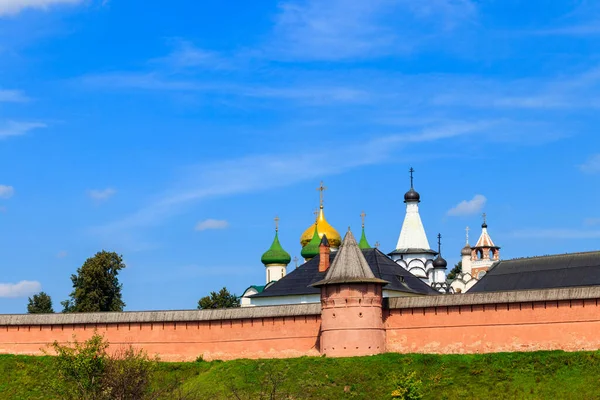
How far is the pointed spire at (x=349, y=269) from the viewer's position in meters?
34.9

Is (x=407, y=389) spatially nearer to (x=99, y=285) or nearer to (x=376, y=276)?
(x=376, y=276)

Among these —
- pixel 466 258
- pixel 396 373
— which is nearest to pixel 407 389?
pixel 396 373

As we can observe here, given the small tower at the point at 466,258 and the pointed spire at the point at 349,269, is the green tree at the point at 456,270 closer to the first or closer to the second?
the small tower at the point at 466,258

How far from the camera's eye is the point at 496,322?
112 ft

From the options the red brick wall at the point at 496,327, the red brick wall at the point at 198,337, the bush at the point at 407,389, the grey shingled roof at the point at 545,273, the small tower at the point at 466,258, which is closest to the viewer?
the bush at the point at 407,389

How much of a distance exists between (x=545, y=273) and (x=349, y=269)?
11.3m

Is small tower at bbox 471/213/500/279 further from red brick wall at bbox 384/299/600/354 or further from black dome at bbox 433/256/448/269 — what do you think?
red brick wall at bbox 384/299/600/354

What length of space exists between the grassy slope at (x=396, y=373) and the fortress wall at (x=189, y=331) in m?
0.97

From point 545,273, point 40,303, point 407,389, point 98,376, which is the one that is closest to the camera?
point 407,389

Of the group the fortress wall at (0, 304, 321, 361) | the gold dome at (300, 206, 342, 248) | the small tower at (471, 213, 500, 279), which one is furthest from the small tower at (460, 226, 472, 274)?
the fortress wall at (0, 304, 321, 361)

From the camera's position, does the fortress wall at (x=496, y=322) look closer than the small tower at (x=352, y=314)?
Yes

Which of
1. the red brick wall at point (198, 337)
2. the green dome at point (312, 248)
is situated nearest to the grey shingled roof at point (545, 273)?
the red brick wall at point (198, 337)

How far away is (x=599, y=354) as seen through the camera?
104 ft

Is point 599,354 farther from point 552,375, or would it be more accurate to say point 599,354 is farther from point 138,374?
point 138,374
